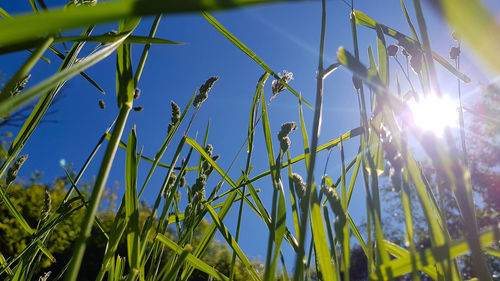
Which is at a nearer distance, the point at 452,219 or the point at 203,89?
the point at 203,89

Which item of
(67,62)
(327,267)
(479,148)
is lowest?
(327,267)

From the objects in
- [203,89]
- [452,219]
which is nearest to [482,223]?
[452,219]

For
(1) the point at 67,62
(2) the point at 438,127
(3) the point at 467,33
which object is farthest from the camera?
(1) the point at 67,62

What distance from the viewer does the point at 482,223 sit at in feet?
30.6

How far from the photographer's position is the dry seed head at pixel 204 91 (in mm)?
810

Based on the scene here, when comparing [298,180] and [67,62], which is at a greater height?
[67,62]

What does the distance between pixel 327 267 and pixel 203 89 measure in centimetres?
54

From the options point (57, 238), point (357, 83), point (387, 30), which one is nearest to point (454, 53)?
point (387, 30)

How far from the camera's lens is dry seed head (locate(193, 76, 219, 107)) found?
81 cm

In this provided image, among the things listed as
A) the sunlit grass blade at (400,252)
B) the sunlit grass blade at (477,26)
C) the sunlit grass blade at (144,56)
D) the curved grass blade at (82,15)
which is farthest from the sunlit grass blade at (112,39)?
the sunlit grass blade at (400,252)

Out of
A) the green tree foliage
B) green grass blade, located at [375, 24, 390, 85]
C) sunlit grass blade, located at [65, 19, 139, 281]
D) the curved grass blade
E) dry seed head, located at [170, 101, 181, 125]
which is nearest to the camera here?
the curved grass blade

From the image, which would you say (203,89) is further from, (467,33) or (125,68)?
(467,33)

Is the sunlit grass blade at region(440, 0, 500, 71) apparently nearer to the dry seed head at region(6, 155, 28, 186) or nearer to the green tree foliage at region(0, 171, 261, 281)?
the dry seed head at region(6, 155, 28, 186)

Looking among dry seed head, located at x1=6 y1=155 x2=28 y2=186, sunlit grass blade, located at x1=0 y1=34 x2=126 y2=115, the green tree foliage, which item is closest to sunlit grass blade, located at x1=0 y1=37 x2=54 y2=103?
sunlit grass blade, located at x1=0 y1=34 x2=126 y2=115
